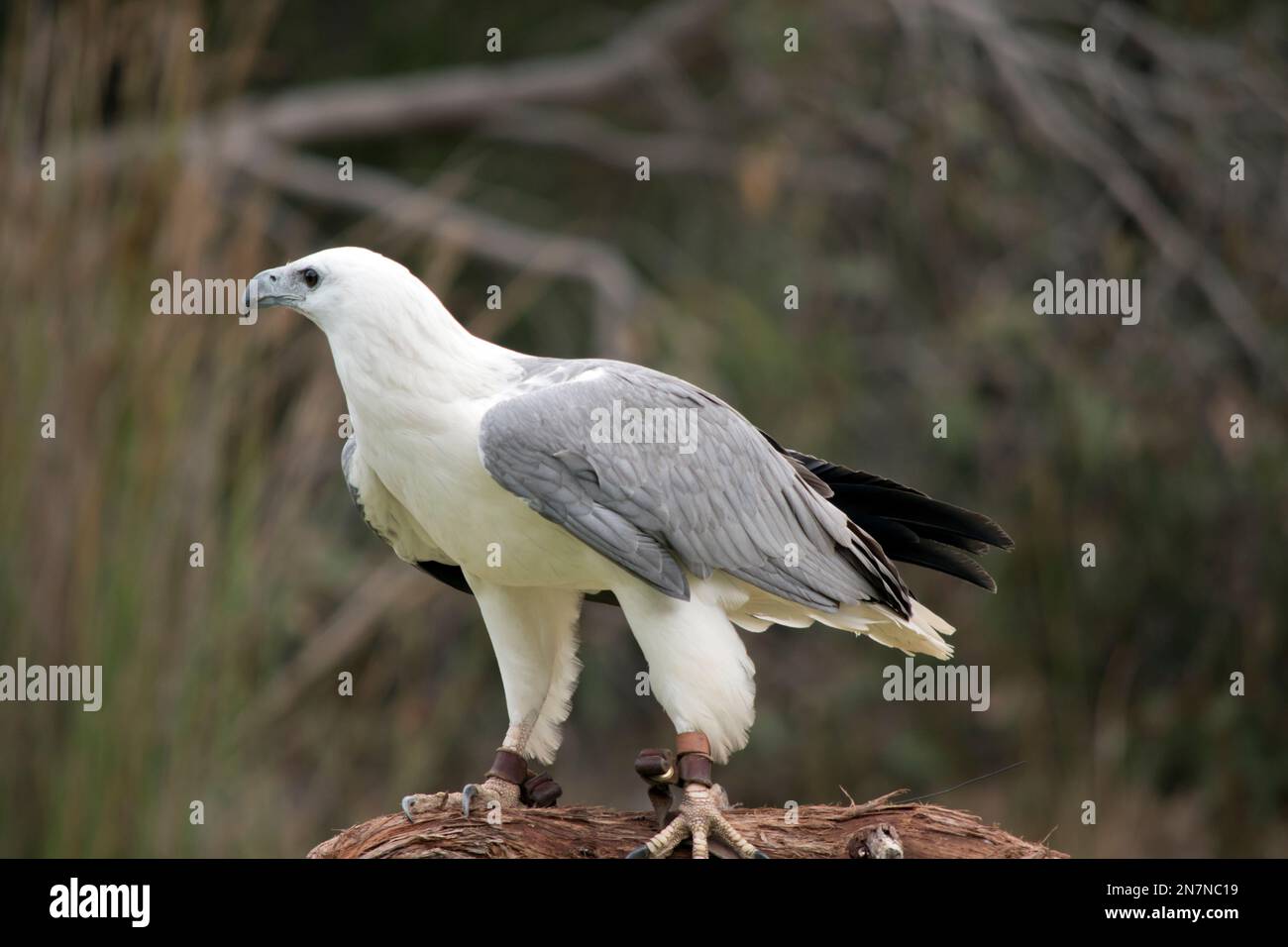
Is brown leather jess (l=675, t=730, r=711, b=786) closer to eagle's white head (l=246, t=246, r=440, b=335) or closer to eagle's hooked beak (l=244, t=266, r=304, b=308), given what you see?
eagle's white head (l=246, t=246, r=440, b=335)

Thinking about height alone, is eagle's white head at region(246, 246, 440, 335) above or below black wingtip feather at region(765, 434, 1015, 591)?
above

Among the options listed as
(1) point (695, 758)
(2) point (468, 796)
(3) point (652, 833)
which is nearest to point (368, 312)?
Answer: (2) point (468, 796)

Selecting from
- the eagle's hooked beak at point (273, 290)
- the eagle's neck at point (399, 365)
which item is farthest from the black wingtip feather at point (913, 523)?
the eagle's hooked beak at point (273, 290)

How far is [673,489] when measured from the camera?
155 inches

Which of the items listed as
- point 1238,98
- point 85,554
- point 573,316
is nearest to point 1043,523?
point 1238,98

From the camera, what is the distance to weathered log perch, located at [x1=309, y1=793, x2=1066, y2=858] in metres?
3.84

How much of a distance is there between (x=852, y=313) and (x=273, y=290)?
658 cm

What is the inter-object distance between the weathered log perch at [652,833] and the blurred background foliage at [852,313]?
1871mm

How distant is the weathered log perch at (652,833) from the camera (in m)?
3.84

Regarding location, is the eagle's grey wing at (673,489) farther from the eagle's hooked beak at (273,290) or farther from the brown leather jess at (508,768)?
the brown leather jess at (508,768)

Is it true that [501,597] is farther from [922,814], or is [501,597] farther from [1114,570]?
[1114,570]

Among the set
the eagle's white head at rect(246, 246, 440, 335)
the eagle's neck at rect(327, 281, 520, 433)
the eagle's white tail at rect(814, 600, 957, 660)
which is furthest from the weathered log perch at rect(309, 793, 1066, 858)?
the eagle's white head at rect(246, 246, 440, 335)

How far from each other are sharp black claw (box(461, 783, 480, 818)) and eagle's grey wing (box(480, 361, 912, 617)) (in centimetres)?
71

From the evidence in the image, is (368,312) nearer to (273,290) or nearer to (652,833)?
(273,290)
